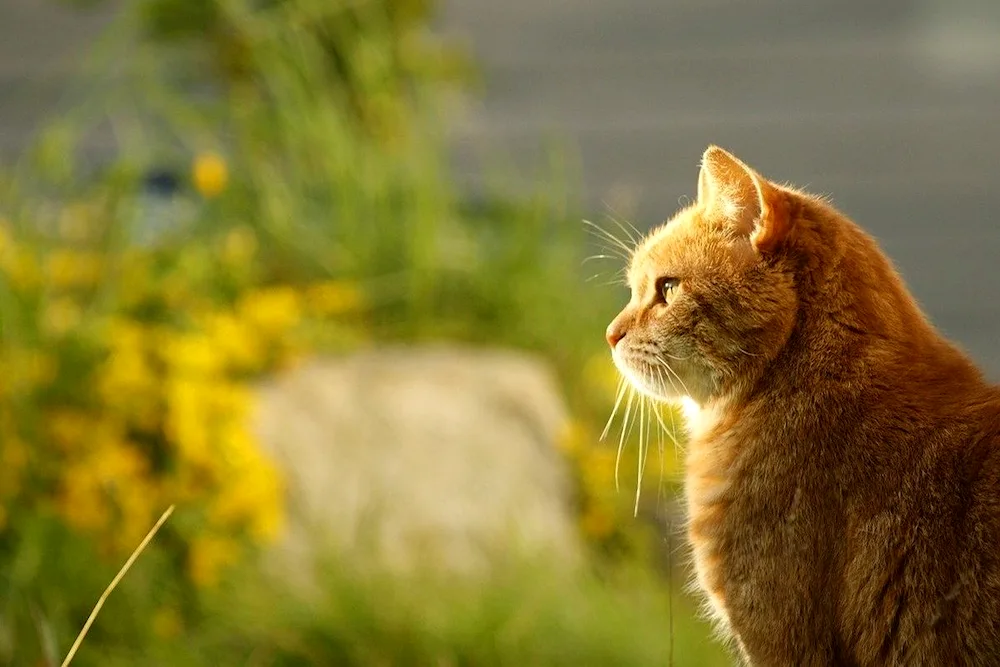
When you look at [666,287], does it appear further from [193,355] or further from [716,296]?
[193,355]

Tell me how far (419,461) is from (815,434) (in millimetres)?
2098

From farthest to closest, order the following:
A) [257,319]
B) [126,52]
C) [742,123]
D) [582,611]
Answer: [742,123]
[126,52]
[257,319]
[582,611]

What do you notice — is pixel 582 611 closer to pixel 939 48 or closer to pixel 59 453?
pixel 59 453

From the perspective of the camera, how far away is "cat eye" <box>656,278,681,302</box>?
6.15 feet

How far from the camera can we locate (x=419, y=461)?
12.2ft

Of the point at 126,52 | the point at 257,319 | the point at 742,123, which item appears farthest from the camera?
the point at 742,123

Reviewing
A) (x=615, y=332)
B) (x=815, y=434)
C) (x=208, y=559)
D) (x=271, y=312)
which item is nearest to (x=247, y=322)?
(x=271, y=312)

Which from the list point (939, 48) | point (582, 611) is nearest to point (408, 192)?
point (582, 611)

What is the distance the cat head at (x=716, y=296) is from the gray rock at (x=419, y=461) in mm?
1449

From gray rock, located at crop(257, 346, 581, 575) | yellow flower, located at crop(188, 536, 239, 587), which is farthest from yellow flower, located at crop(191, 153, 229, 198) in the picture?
yellow flower, located at crop(188, 536, 239, 587)

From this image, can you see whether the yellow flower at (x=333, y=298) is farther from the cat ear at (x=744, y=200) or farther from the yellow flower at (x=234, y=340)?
the cat ear at (x=744, y=200)

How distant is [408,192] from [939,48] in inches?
142

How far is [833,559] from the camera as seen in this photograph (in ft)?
5.52

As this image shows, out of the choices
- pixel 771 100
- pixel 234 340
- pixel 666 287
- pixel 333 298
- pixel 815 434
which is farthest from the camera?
pixel 771 100
